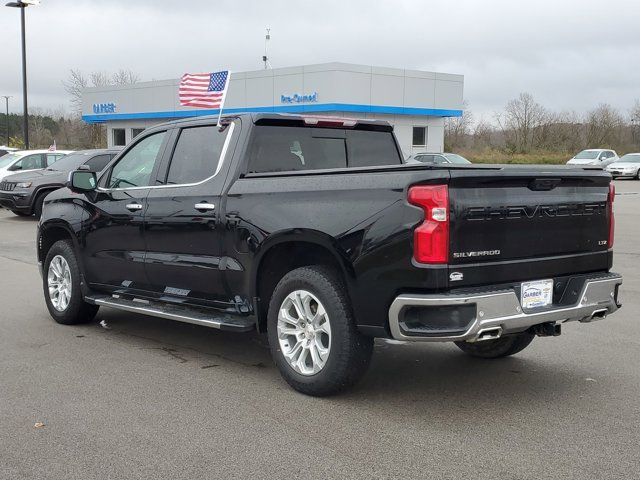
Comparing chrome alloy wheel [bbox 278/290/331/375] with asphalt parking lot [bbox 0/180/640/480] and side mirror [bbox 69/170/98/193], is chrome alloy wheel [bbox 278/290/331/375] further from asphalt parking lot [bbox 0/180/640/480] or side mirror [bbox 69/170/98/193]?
side mirror [bbox 69/170/98/193]

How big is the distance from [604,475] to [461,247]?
4.68ft

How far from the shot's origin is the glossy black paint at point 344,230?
4.32 metres

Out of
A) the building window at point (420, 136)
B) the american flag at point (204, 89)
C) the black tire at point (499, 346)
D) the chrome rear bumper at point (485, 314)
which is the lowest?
the black tire at point (499, 346)

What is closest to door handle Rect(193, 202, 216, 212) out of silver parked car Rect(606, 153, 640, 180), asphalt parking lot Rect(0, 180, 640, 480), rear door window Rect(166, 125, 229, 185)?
rear door window Rect(166, 125, 229, 185)

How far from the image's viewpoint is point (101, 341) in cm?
660

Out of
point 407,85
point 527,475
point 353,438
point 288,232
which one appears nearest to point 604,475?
point 527,475

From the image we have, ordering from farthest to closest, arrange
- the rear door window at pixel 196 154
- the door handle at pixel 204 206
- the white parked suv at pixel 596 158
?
the white parked suv at pixel 596 158
the rear door window at pixel 196 154
the door handle at pixel 204 206

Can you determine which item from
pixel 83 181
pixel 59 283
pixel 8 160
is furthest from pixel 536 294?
pixel 8 160

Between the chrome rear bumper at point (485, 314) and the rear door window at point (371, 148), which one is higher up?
the rear door window at point (371, 148)

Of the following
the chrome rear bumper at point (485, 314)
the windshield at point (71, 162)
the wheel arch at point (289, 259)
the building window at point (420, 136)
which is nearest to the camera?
the chrome rear bumper at point (485, 314)

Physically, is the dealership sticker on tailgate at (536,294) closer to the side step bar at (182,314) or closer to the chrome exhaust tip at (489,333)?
the chrome exhaust tip at (489,333)

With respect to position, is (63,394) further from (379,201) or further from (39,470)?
(379,201)

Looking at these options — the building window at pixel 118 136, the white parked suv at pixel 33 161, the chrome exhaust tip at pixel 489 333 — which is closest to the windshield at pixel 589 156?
the white parked suv at pixel 33 161

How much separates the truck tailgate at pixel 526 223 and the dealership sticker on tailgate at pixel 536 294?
6 centimetres
